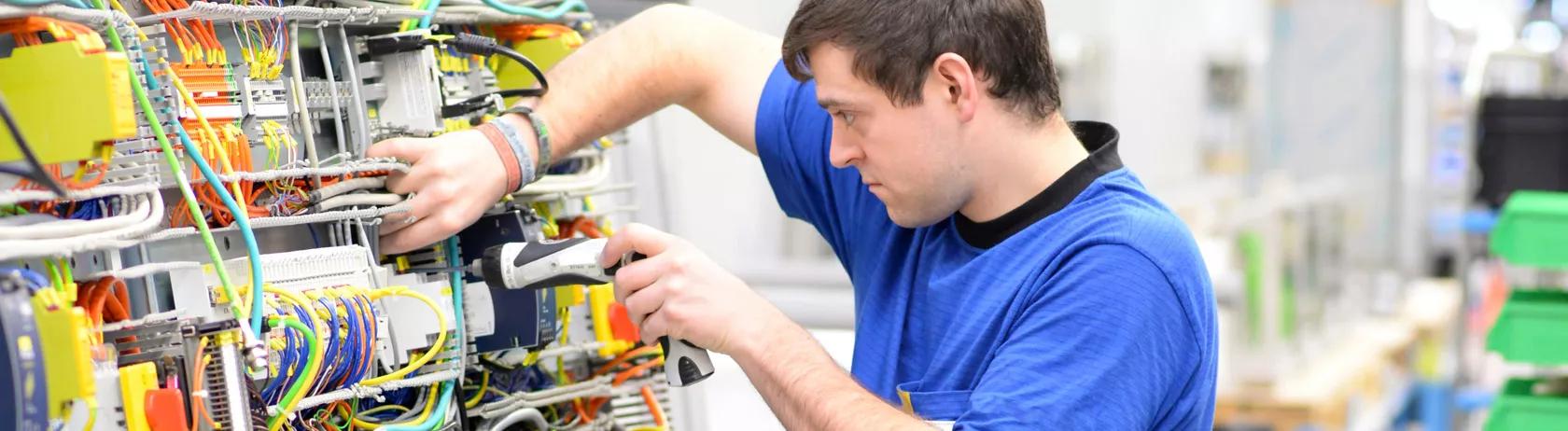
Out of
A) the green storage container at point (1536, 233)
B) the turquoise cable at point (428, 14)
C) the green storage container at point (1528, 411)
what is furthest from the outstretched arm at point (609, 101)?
the green storage container at point (1528, 411)

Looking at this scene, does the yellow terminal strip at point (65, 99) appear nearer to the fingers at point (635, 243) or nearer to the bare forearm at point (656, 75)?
the fingers at point (635, 243)

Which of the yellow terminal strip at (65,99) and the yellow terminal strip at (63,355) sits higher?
the yellow terminal strip at (65,99)

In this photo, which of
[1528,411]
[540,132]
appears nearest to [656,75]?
[540,132]

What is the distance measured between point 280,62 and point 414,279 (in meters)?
0.26

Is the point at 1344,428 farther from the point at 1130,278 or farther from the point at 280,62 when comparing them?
the point at 280,62

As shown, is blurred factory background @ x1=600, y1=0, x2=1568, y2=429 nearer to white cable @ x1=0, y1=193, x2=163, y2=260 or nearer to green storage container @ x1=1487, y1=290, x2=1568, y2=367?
green storage container @ x1=1487, y1=290, x2=1568, y2=367

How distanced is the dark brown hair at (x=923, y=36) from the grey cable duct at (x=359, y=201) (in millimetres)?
425

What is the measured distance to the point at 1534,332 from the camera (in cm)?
257

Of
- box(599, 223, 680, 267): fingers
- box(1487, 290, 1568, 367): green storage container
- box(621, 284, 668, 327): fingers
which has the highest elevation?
box(599, 223, 680, 267): fingers

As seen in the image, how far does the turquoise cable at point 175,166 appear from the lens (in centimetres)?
109

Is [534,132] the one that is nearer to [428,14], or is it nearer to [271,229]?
[428,14]

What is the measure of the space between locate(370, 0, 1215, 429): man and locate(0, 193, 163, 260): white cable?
11.9 inches

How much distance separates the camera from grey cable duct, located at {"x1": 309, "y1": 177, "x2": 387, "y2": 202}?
4.29 ft

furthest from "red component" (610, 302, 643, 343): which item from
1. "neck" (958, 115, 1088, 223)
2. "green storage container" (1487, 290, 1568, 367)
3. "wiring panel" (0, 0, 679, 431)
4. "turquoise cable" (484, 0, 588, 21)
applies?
"green storage container" (1487, 290, 1568, 367)
